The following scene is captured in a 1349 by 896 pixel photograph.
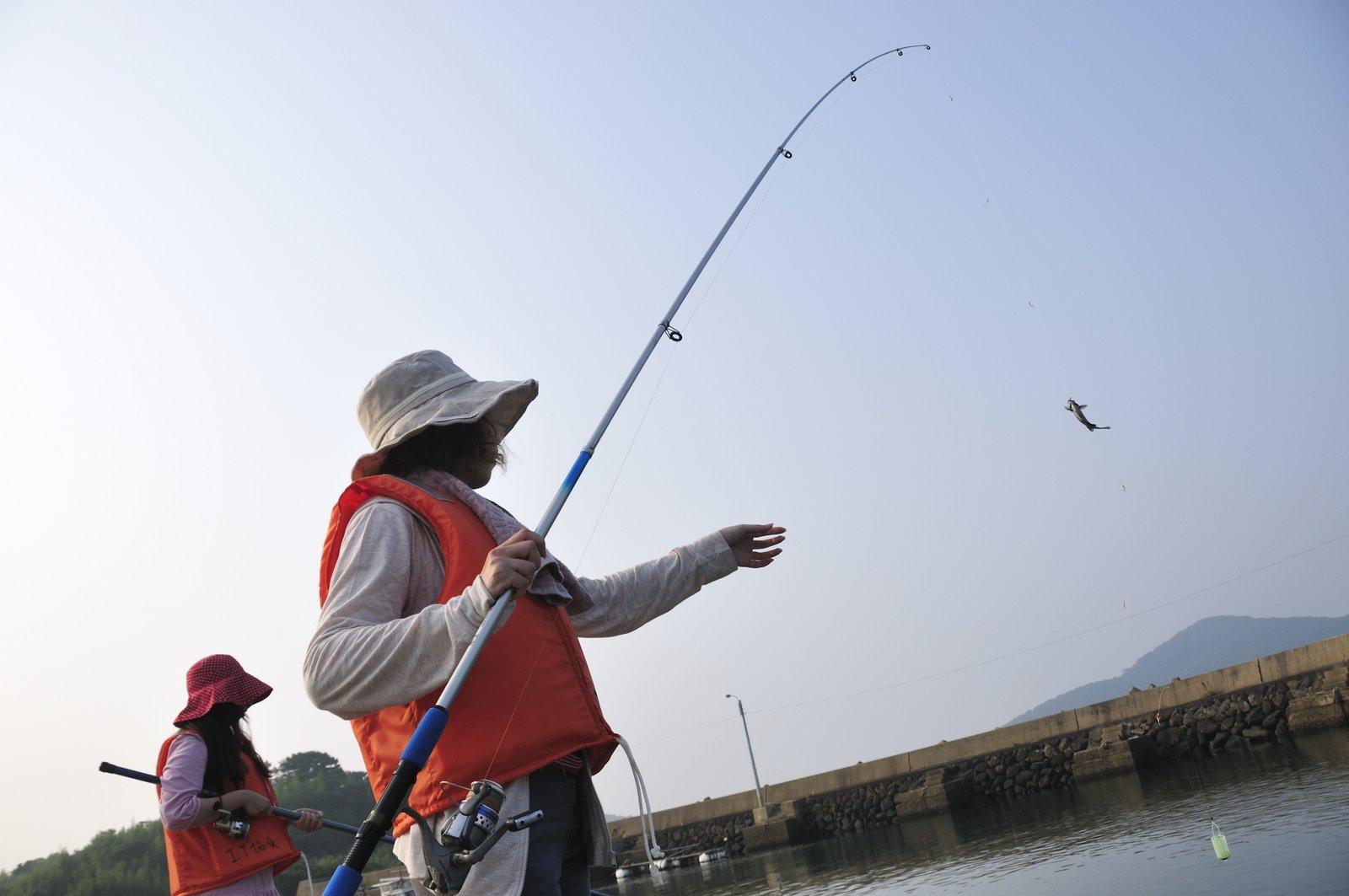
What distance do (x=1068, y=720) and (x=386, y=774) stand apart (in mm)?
22977

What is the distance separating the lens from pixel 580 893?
2025mm

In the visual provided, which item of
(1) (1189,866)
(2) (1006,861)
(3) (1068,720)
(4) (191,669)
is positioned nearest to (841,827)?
(3) (1068,720)

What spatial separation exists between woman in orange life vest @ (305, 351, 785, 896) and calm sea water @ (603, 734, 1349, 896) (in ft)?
20.5

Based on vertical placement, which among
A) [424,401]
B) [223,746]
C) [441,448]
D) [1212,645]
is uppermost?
[424,401]

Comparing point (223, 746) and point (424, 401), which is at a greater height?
point (424, 401)

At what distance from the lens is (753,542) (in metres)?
2.88

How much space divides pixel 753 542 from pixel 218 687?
174 centimetres

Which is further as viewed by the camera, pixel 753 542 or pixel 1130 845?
pixel 1130 845

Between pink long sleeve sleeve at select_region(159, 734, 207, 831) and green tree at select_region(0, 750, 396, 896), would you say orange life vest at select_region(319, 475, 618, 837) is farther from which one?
green tree at select_region(0, 750, 396, 896)

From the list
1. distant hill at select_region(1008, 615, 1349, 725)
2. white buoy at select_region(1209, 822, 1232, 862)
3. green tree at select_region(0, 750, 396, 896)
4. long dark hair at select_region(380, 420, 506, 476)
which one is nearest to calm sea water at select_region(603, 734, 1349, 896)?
white buoy at select_region(1209, 822, 1232, 862)

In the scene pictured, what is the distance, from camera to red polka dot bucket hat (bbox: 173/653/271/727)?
3141 millimetres

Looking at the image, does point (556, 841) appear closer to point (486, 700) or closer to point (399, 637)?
point (486, 700)

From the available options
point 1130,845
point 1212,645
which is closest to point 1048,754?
point 1130,845

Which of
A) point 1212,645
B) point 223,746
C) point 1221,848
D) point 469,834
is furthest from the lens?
point 1212,645
